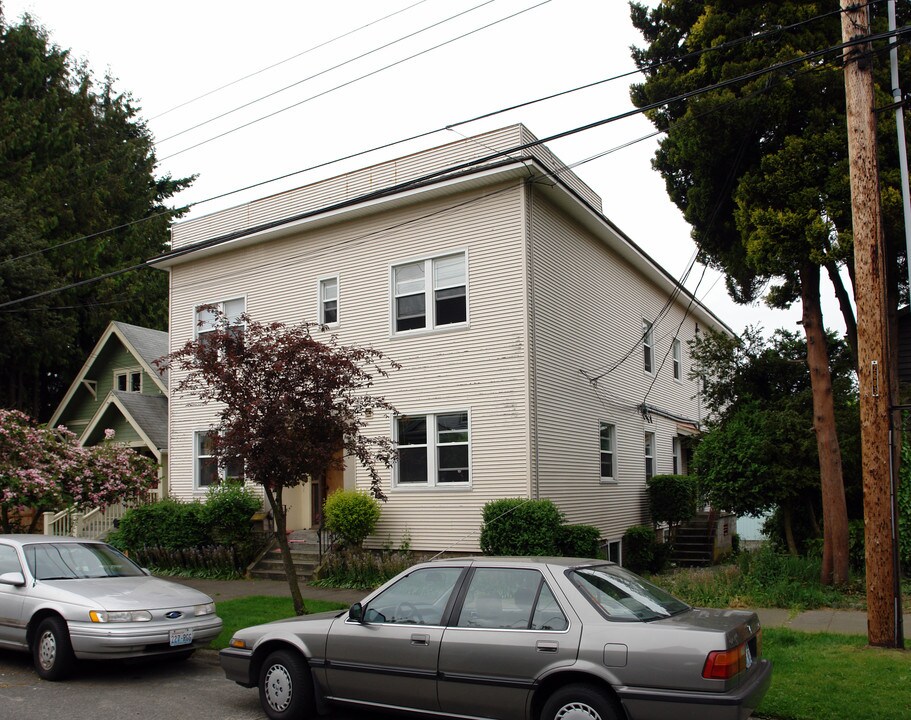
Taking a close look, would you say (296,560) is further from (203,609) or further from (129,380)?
(129,380)

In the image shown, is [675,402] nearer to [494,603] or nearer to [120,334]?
[120,334]

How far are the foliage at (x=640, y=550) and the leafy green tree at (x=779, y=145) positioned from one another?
207 inches

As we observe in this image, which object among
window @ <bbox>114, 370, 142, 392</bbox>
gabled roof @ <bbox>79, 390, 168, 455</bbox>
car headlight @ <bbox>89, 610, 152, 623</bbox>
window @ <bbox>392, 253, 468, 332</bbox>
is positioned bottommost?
car headlight @ <bbox>89, 610, 152, 623</bbox>

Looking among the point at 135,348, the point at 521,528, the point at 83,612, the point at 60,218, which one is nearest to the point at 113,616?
the point at 83,612

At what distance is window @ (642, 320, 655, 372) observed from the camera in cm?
2288

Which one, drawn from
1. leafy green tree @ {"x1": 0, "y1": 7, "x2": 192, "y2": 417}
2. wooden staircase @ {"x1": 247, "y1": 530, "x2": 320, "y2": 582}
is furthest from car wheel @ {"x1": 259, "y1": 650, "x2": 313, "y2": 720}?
leafy green tree @ {"x1": 0, "y1": 7, "x2": 192, "y2": 417}

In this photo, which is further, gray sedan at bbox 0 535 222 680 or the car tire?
gray sedan at bbox 0 535 222 680

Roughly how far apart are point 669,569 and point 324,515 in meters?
8.43

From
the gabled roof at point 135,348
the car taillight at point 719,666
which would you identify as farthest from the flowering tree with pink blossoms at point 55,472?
the car taillight at point 719,666

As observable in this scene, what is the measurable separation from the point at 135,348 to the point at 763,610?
64.5ft

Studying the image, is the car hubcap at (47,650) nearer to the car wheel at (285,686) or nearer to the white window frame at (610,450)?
the car wheel at (285,686)

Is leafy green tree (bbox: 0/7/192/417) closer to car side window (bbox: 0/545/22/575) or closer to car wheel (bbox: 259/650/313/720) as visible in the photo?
car side window (bbox: 0/545/22/575)

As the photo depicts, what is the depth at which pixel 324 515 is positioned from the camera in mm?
16625

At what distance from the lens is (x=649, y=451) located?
22750 mm
